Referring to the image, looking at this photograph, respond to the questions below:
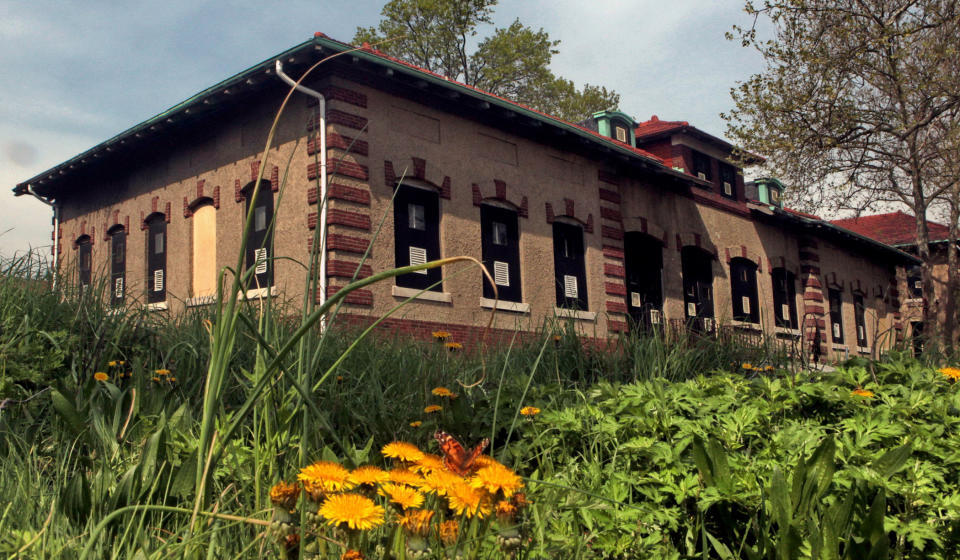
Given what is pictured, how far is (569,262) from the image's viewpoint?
16.7 m

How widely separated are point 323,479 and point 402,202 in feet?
39.8

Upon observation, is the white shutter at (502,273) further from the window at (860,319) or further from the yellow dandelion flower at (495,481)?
the window at (860,319)

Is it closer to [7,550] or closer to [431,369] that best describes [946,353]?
[431,369]

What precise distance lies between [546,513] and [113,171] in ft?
55.5

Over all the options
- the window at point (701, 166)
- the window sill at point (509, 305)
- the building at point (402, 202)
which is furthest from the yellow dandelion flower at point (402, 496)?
the window at point (701, 166)

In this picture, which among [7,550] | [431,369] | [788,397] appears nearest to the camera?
[7,550]

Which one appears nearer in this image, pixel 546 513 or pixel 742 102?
pixel 546 513

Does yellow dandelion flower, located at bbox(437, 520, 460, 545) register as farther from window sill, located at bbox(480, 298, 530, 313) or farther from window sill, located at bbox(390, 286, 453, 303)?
window sill, located at bbox(480, 298, 530, 313)

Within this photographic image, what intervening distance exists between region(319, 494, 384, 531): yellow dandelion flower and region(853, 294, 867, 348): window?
30.1 meters

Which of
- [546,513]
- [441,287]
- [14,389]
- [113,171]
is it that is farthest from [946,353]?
[113,171]

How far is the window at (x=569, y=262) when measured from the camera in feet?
53.7

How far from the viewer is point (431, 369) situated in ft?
17.3

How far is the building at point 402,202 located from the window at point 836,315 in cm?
762

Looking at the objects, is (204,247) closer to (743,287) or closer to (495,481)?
(495,481)
